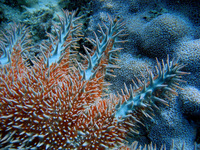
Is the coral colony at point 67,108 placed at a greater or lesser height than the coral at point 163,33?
lesser

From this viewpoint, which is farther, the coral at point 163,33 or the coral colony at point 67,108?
the coral at point 163,33

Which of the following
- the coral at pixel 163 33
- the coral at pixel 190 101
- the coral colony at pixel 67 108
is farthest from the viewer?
the coral at pixel 163 33

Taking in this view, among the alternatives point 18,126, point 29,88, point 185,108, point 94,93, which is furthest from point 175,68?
point 18,126

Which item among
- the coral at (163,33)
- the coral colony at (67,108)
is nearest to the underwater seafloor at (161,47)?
the coral at (163,33)

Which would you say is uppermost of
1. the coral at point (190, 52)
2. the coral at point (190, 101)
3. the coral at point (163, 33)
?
the coral at point (163, 33)

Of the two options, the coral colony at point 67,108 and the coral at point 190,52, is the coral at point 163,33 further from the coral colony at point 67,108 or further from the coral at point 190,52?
the coral colony at point 67,108

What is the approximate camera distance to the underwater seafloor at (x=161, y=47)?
1.86 metres

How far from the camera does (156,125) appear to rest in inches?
74.1

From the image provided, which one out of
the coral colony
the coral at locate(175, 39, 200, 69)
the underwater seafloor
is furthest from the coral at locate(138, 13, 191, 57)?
the coral colony

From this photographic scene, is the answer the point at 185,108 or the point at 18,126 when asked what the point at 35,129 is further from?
the point at 185,108

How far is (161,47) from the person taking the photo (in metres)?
2.06

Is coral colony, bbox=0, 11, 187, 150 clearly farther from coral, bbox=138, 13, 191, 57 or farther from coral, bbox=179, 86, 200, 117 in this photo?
coral, bbox=138, 13, 191, 57

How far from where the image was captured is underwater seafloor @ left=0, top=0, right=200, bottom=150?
1.86 m

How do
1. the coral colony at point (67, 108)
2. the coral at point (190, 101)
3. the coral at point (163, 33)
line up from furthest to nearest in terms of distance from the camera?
the coral at point (163, 33), the coral at point (190, 101), the coral colony at point (67, 108)
